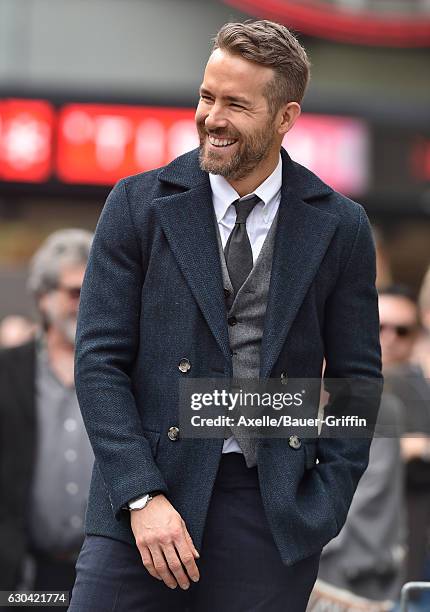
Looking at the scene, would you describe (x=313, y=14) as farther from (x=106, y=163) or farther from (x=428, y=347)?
(x=428, y=347)

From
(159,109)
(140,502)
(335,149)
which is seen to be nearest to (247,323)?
(140,502)

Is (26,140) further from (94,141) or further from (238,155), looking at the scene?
(238,155)

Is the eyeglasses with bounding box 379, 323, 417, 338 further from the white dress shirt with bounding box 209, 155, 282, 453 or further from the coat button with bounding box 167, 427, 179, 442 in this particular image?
the coat button with bounding box 167, 427, 179, 442

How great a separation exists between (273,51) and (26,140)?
9.63 m

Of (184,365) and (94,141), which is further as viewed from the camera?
(94,141)

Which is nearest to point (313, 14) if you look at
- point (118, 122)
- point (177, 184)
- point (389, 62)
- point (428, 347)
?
point (389, 62)

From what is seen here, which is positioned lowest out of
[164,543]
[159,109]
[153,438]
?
[159,109]

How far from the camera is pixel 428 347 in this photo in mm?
→ 5863

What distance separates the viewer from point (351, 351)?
117 inches

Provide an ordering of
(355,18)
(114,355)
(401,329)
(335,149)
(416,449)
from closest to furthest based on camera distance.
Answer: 1. (114,355)
2. (401,329)
3. (416,449)
4. (335,149)
5. (355,18)

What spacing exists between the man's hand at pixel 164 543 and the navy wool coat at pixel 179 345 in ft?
0.16

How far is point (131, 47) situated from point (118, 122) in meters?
1.94

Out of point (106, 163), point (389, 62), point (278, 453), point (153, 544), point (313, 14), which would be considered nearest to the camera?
point (153, 544)

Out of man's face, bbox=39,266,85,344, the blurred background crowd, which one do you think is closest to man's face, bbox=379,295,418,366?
the blurred background crowd
